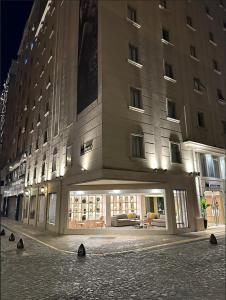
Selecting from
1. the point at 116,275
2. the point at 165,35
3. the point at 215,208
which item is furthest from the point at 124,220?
the point at 165,35

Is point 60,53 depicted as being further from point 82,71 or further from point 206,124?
point 206,124

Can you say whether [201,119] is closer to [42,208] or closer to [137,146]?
[137,146]

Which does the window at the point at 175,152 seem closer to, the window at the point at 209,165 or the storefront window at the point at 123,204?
the window at the point at 209,165

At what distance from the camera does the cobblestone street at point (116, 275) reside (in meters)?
5.32

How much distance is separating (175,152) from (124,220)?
646 centimetres

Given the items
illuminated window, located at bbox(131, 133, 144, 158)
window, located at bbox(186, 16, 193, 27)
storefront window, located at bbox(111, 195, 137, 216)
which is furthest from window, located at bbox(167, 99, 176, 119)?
window, located at bbox(186, 16, 193, 27)

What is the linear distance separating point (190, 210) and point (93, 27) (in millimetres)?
14423

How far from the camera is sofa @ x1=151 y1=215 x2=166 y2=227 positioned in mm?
15472

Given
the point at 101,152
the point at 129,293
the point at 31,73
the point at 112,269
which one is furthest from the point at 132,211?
the point at 31,73

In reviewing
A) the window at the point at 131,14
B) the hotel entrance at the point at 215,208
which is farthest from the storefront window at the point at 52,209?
the window at the point at 131,14

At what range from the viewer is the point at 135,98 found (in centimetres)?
1612

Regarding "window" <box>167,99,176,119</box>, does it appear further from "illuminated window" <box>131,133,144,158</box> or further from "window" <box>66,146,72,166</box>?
"window" <box>66,146,72,166</box>

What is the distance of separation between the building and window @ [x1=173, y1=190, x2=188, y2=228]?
80 millimetres

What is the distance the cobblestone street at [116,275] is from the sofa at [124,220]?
7.63 meters
